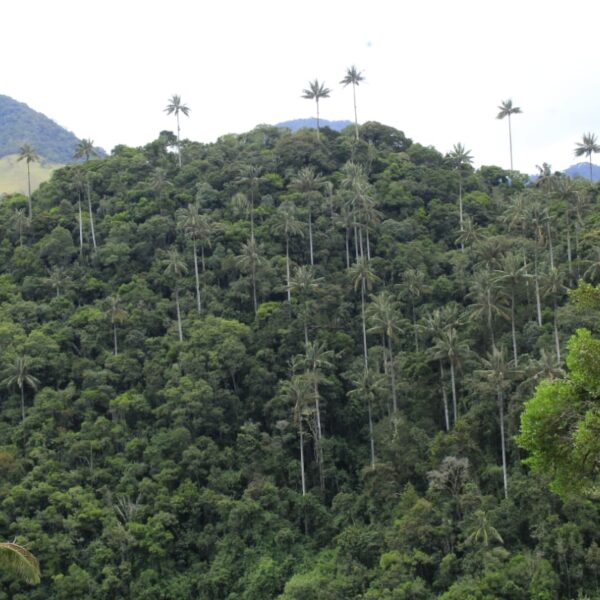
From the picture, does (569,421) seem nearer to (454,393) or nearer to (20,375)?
(454,393)

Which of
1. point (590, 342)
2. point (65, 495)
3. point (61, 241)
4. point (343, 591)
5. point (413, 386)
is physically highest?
point (61, 241)

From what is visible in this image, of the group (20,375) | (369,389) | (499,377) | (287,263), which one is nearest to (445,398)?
(369,389)

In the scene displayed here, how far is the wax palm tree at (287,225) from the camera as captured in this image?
81562 millimetres

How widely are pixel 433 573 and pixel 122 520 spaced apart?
2439 centimetres

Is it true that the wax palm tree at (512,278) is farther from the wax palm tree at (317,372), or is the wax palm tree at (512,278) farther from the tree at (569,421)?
the tree at (569,421)

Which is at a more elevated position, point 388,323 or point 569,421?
point 388,323

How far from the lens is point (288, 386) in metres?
66.8

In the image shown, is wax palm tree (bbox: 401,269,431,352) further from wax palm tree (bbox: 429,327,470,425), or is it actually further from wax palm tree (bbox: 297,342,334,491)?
wax palm tree (bbox: 297,342,334,491)

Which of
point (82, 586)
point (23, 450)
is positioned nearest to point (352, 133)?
point (23, 450)

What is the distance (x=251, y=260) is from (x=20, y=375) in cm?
2424

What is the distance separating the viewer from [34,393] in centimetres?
7244

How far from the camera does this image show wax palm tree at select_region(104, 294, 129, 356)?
74.3m

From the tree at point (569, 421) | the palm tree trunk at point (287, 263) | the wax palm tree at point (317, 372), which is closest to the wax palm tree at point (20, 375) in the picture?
the wax palm tree at point (317, 372)

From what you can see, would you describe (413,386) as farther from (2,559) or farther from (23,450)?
(2,559)
